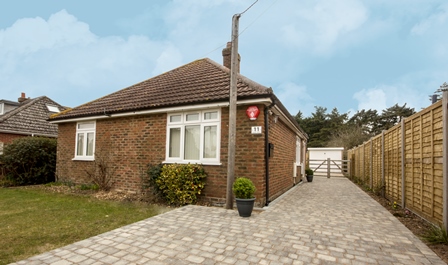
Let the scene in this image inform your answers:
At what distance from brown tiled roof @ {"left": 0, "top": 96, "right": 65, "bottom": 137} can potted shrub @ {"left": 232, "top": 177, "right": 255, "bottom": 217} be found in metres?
12.7

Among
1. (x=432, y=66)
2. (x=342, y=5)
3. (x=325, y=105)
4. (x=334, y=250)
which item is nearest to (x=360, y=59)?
(x=432, y=66)

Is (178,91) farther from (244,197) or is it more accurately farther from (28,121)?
(28,121)

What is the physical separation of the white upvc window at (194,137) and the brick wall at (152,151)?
205 millimetres

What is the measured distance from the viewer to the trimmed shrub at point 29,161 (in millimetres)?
10891

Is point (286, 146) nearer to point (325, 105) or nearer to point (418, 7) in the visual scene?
point (418, 7)

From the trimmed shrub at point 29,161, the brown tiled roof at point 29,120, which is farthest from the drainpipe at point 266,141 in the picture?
the brown tiled roof at point 29,120

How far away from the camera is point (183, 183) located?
6672mm

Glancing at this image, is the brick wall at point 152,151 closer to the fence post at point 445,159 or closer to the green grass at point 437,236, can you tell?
the green grass at point 437,236

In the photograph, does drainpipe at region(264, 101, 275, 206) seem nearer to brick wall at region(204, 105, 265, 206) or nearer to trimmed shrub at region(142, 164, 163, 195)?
brick wall at region(204, 105, 265, 206)

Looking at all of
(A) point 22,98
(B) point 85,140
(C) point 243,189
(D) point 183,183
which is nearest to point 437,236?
(C) point 243,189

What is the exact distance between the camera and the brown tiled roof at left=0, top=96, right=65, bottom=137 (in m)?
13.5

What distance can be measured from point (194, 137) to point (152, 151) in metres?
Answer: 1.60

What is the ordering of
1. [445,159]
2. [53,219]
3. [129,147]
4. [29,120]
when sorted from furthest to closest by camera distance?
[29,120] → [129,147] → [53,219] → [445,159]

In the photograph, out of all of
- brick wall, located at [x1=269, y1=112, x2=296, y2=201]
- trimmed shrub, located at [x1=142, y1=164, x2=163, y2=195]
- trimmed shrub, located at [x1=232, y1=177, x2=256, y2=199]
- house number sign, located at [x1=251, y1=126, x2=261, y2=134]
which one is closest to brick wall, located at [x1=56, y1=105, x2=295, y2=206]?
brick wall, located at [x1=269, y1=112, x2=296, y2=201]
